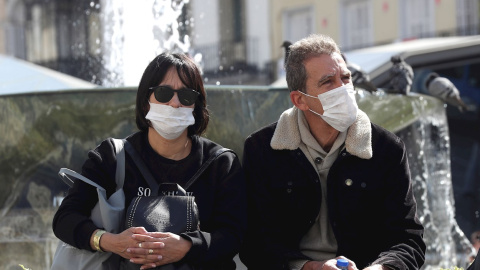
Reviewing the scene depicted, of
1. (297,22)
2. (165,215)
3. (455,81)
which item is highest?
(297,22)

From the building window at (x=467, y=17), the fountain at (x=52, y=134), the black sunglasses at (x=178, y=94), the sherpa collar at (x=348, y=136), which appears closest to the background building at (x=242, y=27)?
the building window at (x=467, y=17)

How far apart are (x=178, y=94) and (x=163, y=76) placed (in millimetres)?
93

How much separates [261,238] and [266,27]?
2065 cm

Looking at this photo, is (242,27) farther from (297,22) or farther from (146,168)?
(146,168)

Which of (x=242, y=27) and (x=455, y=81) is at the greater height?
(x=242, y=27)

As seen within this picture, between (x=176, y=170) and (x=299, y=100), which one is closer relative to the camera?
(x=176, y=170)

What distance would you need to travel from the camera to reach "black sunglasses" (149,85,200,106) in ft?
13.0

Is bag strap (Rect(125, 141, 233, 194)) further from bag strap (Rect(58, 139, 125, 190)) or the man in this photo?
the man

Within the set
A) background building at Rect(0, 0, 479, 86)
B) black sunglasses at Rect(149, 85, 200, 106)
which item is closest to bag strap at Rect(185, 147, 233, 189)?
black sunglasses at Rect(149, 85, 200, 106)

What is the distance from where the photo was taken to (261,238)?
402 cm

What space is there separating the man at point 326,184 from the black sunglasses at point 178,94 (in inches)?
13.9

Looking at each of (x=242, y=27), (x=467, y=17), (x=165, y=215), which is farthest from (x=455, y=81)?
(x=242, y=27)

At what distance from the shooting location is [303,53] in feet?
13.2

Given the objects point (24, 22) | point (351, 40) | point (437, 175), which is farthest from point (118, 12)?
point (24, 22)
